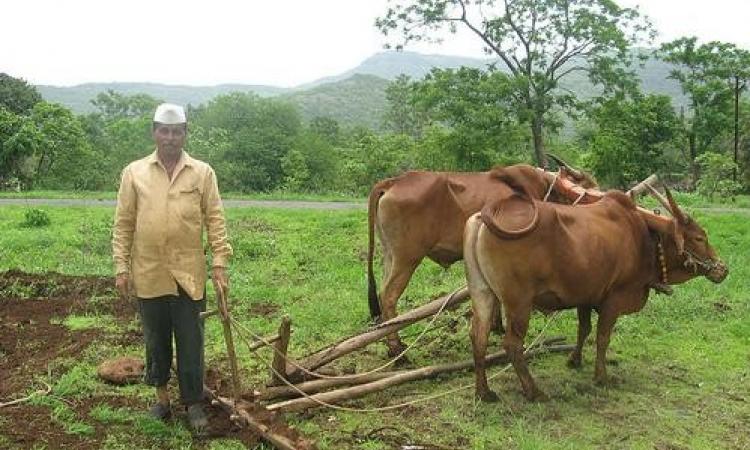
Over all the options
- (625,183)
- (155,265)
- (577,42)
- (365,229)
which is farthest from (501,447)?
(625,183)

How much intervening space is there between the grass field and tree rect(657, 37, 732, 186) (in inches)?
1350

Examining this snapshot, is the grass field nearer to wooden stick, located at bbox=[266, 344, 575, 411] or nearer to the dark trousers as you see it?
wooden stick, located at bbox=[266, 344, 575, 411]

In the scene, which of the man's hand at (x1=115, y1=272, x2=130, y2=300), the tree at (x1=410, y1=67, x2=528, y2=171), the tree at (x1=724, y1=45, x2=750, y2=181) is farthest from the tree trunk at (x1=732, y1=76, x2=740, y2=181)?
the man's hand at (x1=115, y1=272, x2=130, y2=300)

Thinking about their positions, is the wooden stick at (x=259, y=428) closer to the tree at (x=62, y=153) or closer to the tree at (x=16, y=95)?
the tree at (x=62, y=153)

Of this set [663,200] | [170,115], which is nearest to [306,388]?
[170,115]

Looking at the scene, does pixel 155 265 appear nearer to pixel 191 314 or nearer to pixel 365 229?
pixel 191 314

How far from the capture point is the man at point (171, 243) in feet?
17.7

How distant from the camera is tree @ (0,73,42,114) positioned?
142 feet

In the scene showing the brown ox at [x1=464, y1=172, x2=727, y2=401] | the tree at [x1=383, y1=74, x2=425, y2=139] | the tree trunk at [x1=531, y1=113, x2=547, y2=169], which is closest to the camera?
the brown ox at [x1=464, y1=172, x2=727, y2=401]

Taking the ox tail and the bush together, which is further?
the bush

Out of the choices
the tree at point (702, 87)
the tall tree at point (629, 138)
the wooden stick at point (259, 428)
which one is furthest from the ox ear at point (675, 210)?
the tree at point (702, 87)

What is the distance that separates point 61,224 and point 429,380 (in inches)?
456

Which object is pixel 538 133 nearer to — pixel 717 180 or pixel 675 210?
pixel 717 180

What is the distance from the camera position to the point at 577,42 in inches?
1217
